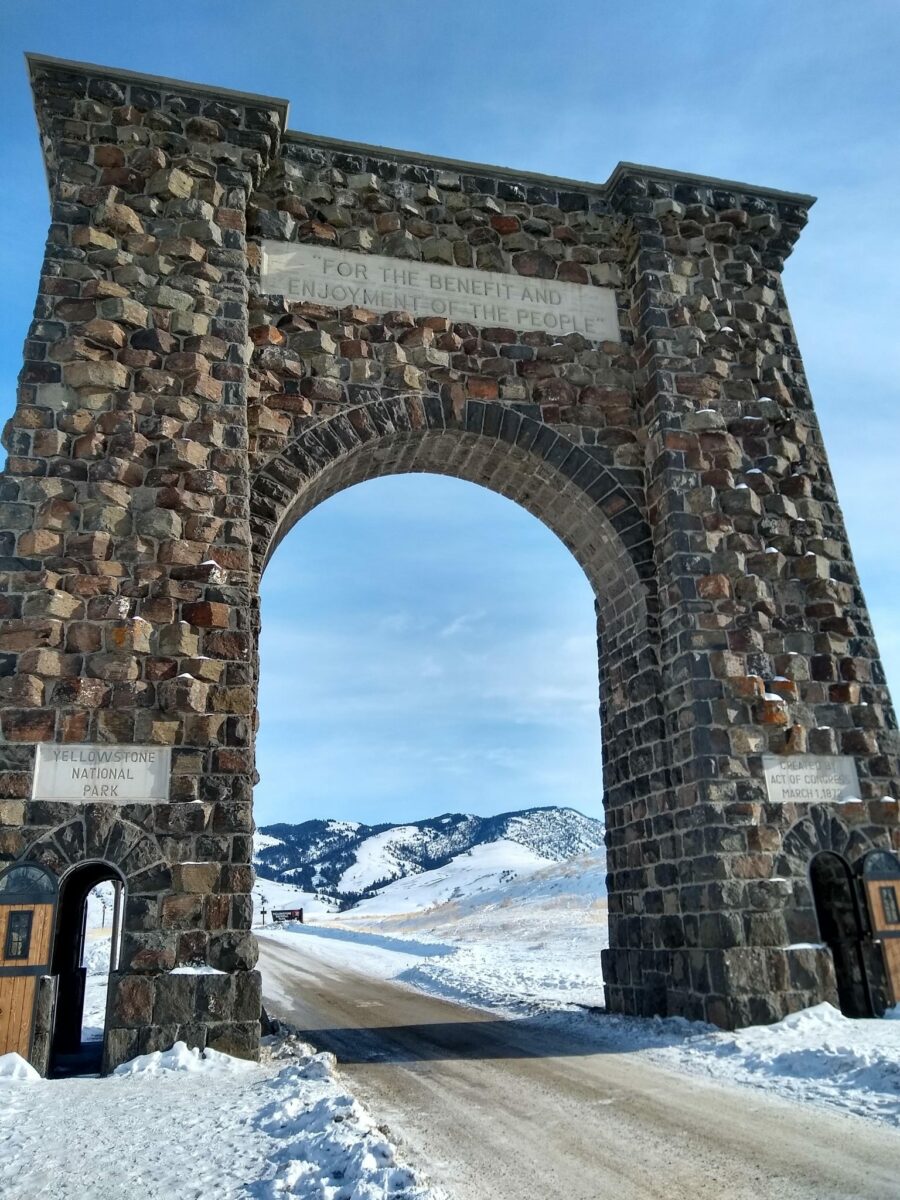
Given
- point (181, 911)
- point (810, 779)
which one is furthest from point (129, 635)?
point (810, 779)

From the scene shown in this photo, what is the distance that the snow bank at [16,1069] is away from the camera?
6.29 metres

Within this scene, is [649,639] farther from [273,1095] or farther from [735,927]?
[273,1095]

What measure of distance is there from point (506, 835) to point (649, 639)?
102219 millimetres

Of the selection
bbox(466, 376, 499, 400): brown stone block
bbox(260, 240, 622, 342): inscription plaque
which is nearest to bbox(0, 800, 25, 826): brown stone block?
bbox(260, 240, 622, 342): inscription plaque

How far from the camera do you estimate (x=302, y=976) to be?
16.3 metres

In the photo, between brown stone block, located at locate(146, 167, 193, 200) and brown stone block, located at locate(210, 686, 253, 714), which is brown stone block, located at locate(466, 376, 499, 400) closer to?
brown stone block, located at locate(146, 167, 193, 200)

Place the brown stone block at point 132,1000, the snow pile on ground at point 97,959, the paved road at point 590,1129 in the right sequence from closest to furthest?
1. the paved road at point 590,1129
2. the brown stone block at point 132,1000
3. the snow pile on ground at point 97,959

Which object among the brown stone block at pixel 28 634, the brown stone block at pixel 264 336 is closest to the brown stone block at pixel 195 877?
the brown stone block at pixel 28 634

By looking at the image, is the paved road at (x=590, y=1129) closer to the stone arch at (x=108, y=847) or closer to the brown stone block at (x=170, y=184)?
the stone arch at (x=108, y=847)

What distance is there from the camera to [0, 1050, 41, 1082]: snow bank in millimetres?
6285

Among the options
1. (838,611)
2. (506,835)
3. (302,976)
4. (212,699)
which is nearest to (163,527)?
(212,699)

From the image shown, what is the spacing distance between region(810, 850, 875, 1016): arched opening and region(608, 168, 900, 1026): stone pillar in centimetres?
39

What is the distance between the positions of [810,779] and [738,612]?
5.84 ft

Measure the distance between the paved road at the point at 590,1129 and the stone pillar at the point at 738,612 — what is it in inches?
69.6
